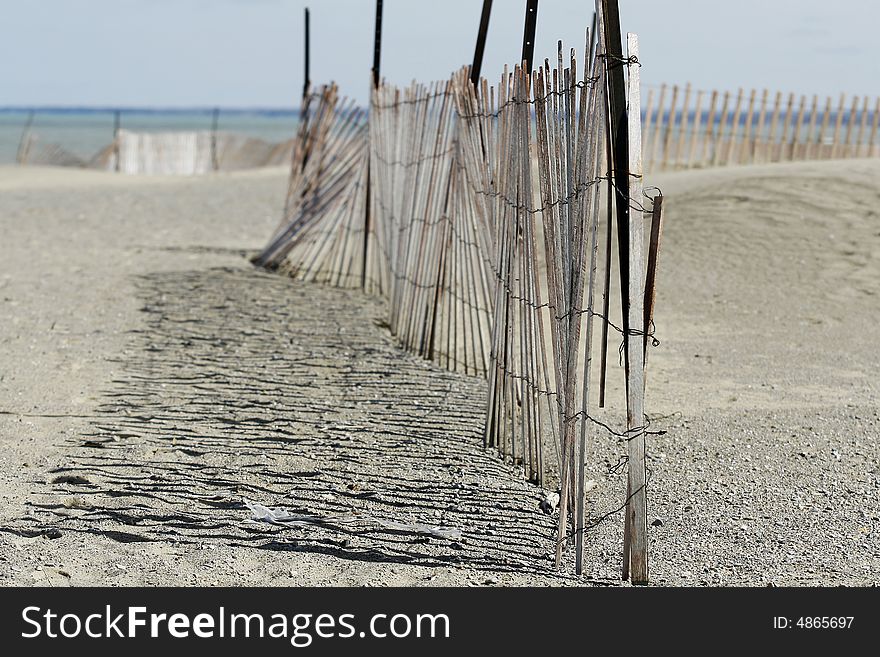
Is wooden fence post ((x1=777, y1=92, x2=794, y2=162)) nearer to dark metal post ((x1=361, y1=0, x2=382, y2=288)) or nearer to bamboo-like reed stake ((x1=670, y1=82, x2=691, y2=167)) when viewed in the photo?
bamboo-like reed stake ((x1=670, y1=82, x2=691, y2=167))

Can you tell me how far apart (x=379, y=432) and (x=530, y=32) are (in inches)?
67.5

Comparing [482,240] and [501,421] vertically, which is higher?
[482,240]

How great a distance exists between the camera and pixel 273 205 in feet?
46.2

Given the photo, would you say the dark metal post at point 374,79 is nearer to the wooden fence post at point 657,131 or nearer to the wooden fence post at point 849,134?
the wooden fence post at point 657,131

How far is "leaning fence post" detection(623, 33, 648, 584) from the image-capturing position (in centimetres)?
276

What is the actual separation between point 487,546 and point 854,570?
1.07 m

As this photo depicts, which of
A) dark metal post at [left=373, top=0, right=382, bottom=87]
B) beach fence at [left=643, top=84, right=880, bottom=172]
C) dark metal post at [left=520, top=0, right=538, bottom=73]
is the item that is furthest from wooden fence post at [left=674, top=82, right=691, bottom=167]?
dark metal post at [left=520, top=0, right=538, bottom=73]

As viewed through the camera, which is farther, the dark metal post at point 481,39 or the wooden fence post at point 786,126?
the wooden fence post at point 786,126

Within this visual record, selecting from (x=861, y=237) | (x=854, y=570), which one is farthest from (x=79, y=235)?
(x=854, y=570)

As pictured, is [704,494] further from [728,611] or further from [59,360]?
[59,360]

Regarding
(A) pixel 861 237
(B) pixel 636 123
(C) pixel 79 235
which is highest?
(B) pixel 636 123

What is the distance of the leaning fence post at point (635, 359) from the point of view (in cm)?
276

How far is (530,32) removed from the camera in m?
4.02

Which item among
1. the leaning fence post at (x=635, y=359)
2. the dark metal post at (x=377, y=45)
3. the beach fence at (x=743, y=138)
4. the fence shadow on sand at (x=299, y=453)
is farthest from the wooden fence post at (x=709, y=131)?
the leaning fence post at (x=635, y=359)
